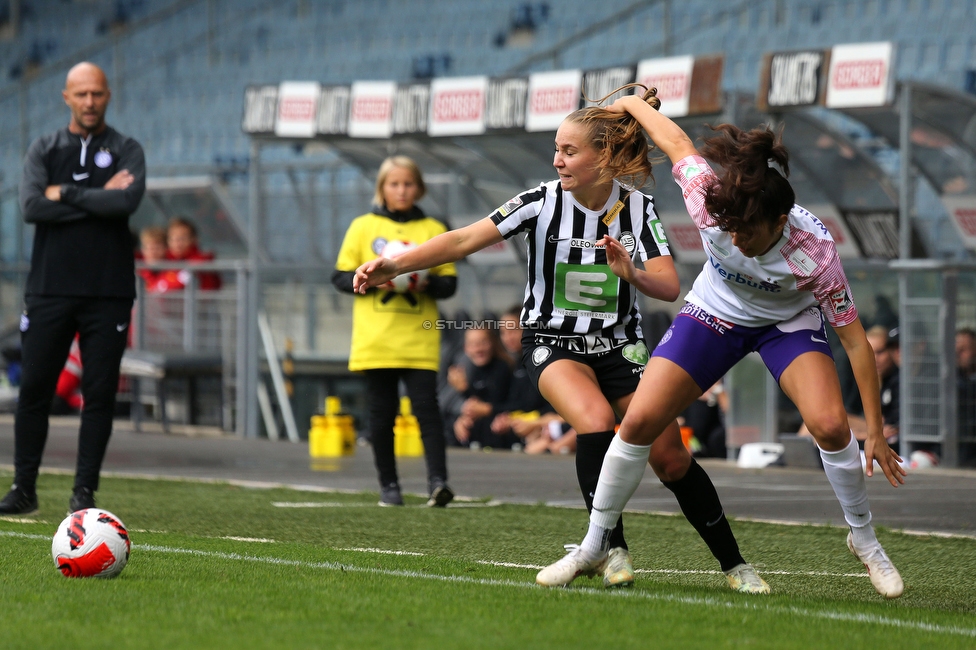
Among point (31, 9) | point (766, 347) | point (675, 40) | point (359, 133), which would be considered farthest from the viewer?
point (31, 9)

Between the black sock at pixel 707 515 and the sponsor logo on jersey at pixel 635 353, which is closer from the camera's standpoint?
the black sock at pixel 707 515

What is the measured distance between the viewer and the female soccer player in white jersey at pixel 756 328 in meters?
4.62

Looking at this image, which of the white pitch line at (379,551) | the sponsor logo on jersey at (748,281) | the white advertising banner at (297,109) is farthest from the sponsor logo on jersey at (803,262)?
the white advertising banner at (297,109)

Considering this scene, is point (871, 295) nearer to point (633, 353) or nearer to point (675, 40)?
point (633, 353)

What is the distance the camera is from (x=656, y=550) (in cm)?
635

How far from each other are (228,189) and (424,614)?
48.3ft

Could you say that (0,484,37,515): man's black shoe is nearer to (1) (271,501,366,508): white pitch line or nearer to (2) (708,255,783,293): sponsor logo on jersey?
(1) (271,501,366,508): white pitch line

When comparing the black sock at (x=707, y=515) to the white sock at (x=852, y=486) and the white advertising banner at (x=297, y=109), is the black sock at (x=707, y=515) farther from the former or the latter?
the white advertising banner at (x=297, y=109)

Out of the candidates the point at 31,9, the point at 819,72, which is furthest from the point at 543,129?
the point at 31,9

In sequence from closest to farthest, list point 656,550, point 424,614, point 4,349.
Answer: point 424,614, point 656,550, point 4,349

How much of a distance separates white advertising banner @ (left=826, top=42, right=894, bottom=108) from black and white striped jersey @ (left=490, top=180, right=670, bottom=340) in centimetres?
673

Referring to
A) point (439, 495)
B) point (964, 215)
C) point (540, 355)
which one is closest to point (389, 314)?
point (439, 495)

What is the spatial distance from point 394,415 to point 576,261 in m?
3.33

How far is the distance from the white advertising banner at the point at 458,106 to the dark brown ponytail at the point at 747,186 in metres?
9.33
